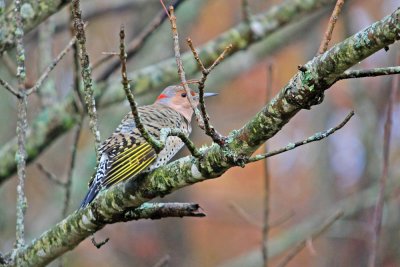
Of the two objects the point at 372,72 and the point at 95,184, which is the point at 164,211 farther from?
the point at 372,72

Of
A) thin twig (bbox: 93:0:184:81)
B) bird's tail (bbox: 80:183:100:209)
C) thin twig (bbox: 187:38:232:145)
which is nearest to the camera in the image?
thin twig (bbox: 187:38:232:145)

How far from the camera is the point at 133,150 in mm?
4277

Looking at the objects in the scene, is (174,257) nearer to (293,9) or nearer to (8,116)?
(8,116)

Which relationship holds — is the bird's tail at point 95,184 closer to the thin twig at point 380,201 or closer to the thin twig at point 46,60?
the thin twig at point 380,201

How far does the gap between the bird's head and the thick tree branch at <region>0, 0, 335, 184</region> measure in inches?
4.9

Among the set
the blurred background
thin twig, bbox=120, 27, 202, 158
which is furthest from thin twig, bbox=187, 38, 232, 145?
the blurred background

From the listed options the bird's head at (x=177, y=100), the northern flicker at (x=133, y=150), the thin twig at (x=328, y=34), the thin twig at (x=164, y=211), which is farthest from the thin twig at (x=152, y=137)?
the bird's head at (x=177, y=100)

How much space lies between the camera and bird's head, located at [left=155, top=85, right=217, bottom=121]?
240 inches

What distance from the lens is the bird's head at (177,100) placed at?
240 inches

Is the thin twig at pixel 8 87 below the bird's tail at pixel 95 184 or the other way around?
the other way around

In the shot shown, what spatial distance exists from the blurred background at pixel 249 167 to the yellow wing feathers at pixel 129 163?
2.48m

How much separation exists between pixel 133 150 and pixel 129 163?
0.22 metres

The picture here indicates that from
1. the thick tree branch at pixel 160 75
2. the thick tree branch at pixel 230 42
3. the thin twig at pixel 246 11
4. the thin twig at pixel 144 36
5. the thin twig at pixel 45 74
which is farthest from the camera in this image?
the thick tree branch at pixel 230 42

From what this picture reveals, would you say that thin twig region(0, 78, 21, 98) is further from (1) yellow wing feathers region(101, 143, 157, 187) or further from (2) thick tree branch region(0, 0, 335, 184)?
(2) thick tree branch region(0, 0, 335, 184)
